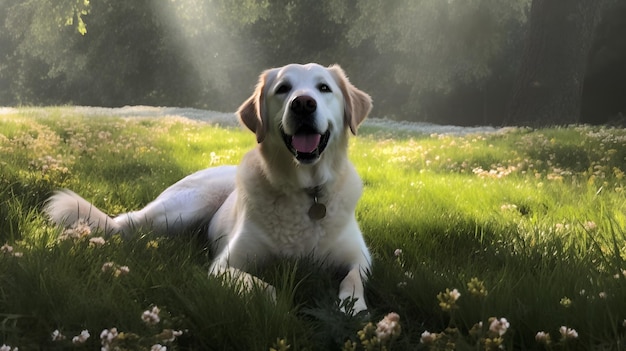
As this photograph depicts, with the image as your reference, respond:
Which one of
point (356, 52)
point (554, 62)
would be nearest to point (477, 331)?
point (554, 62)

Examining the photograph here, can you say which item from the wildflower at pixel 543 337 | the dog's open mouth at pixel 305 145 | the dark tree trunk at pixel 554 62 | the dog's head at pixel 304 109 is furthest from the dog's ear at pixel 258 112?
the dark tree trunk at pixel 554 62

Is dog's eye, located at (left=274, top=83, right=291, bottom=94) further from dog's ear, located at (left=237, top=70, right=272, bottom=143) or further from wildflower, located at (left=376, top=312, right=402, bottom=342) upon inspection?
wildflower, located at (left=376, top=312, right=402, bottom=342)

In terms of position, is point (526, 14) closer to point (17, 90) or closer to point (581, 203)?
point (581, 203)

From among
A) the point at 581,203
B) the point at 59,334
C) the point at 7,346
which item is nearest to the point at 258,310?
the point at 59,334

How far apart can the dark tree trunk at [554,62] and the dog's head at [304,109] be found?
10.8 m

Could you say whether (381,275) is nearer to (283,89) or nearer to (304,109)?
(304,109)

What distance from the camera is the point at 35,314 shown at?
1.91m

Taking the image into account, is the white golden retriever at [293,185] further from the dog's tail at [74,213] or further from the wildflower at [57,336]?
the wildflower at [57,336]

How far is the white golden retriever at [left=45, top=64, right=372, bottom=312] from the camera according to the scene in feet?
10.2

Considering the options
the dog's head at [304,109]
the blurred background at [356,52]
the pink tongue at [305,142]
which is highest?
the dog's head at [304,109]

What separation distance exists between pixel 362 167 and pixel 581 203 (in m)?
2.99

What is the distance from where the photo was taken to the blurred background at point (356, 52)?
1353 centimetres

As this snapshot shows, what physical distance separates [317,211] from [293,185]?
20cm

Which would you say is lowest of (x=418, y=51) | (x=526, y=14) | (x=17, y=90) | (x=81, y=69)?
(x=17, y=90)
